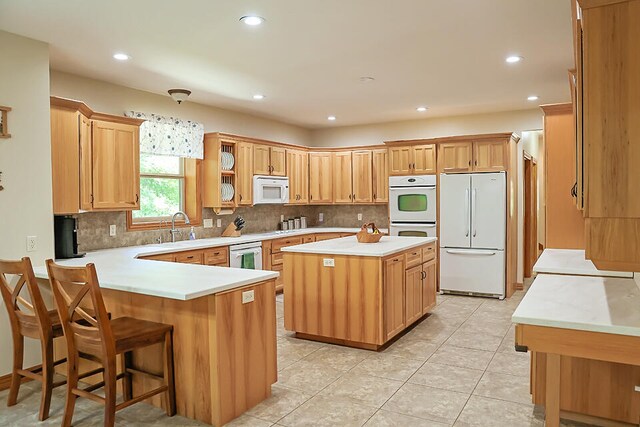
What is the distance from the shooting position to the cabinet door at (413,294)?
178 inches

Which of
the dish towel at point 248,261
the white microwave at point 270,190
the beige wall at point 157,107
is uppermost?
the beige wall at point 157,107

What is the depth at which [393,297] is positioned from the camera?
420 cm

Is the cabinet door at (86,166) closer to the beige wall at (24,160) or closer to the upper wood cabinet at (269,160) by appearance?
the beige wall at (24,160)

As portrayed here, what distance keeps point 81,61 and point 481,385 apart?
4.18m

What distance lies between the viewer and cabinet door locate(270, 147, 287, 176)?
6.77 metres

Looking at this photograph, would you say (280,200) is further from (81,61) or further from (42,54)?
(42,54)

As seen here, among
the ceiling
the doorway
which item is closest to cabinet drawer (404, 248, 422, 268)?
the ceiling

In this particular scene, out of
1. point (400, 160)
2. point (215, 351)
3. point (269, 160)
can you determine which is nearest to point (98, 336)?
point (215, 351)

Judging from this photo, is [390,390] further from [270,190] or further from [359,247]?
[270,190]

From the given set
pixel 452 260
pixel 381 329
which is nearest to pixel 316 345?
pixel 381 329

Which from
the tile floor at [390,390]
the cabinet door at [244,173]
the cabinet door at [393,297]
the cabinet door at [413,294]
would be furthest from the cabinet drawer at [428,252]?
the cabinet door at [244,173]

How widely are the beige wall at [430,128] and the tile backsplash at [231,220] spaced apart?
45.4 inches

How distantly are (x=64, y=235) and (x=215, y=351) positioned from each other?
209cm

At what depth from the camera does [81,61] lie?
13.3ft
